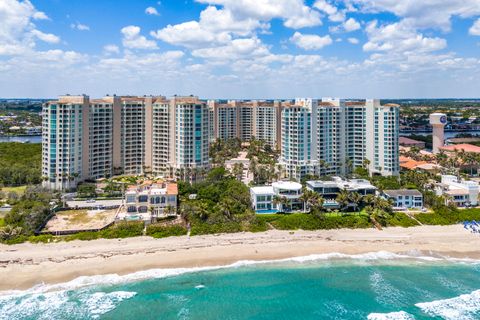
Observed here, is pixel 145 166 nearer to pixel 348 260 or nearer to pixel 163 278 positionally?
pixel 163 278

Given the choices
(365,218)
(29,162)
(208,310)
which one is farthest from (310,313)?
(29,162)

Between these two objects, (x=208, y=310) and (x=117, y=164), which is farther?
(x=117, y=164)

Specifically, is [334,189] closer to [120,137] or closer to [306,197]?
[306,197]

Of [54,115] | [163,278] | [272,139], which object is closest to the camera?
[163,278]

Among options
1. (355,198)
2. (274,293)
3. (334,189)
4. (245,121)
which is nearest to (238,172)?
(334,189)

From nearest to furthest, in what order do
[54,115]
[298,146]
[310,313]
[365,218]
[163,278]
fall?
1. [310,313]
2. [163,278]
3. [365,218]
4. [54,115]
5. [298,146]

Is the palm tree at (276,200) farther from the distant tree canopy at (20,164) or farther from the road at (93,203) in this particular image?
the distant tree canopy at (20,164)

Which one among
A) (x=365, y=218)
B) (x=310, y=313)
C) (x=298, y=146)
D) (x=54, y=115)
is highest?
(x=54, y=115)

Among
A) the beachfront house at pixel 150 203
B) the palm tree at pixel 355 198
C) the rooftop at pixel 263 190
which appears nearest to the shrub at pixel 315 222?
the palm tree at pixel 355 198
